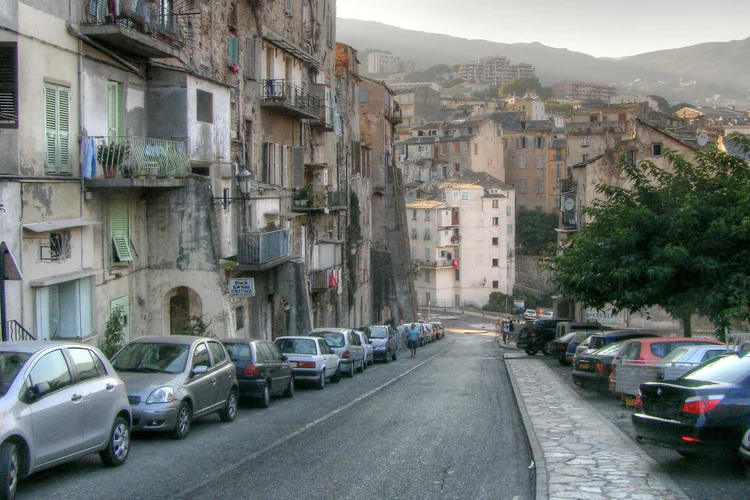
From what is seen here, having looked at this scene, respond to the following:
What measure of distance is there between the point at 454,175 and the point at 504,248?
39.4 feet

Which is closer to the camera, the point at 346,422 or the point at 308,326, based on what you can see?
the point at 346,422

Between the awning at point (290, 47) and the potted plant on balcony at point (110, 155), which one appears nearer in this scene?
the potted plant on balcony at point (110, 155)

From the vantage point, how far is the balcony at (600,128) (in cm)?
6814

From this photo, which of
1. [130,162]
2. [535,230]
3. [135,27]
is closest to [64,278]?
[130,162]

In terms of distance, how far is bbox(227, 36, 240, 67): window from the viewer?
3052cm

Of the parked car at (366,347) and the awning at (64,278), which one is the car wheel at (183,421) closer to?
the awning at (64,278)

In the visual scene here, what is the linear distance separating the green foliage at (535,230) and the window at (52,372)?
314 feet

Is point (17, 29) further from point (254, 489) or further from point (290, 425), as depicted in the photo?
point (254, 489)

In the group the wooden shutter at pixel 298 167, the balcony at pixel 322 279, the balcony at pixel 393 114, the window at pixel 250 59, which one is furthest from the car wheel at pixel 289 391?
the balcony at pixel 393 114

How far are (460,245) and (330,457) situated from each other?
84370mm

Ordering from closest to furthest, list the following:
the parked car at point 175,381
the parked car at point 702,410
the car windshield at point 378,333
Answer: the parked car at point 702,410
the parked car at point 175,381
the car windshield at point 378,333

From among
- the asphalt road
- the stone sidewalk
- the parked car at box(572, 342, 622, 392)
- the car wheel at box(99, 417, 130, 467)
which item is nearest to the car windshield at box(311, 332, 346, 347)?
the asphalt road

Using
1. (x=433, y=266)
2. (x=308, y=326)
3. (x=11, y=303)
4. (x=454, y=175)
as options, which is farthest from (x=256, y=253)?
(x=454, y=175)

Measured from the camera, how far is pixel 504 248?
98.1 metres
